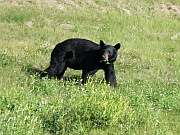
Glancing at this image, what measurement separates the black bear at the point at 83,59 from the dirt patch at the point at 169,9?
44.6ft

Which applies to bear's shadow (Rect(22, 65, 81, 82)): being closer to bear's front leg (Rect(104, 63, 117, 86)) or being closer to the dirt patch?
bear's front leg (Rect(104, 63, 117, 86))

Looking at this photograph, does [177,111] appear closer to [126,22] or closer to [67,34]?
[67,34]

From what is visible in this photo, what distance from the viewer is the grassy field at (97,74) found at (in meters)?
6.43

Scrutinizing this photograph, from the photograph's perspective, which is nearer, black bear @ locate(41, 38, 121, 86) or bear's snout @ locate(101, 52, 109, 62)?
bear's snout @ locate(101, 52, 109, 62)

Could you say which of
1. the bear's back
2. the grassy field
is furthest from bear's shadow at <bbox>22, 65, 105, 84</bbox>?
the bear's back

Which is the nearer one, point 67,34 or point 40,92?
point 40,92

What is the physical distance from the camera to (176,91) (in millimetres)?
9461

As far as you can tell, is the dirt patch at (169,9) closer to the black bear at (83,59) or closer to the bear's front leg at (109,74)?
the black bear at (83,59)

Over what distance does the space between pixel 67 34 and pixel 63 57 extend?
6.28 m

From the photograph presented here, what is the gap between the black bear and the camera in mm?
9945

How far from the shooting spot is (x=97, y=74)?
1162 centimetres

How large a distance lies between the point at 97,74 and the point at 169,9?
43.7 ft

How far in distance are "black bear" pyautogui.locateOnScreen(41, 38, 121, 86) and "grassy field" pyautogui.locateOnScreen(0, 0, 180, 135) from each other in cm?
33

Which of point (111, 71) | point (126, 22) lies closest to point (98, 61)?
point (111, 71)
